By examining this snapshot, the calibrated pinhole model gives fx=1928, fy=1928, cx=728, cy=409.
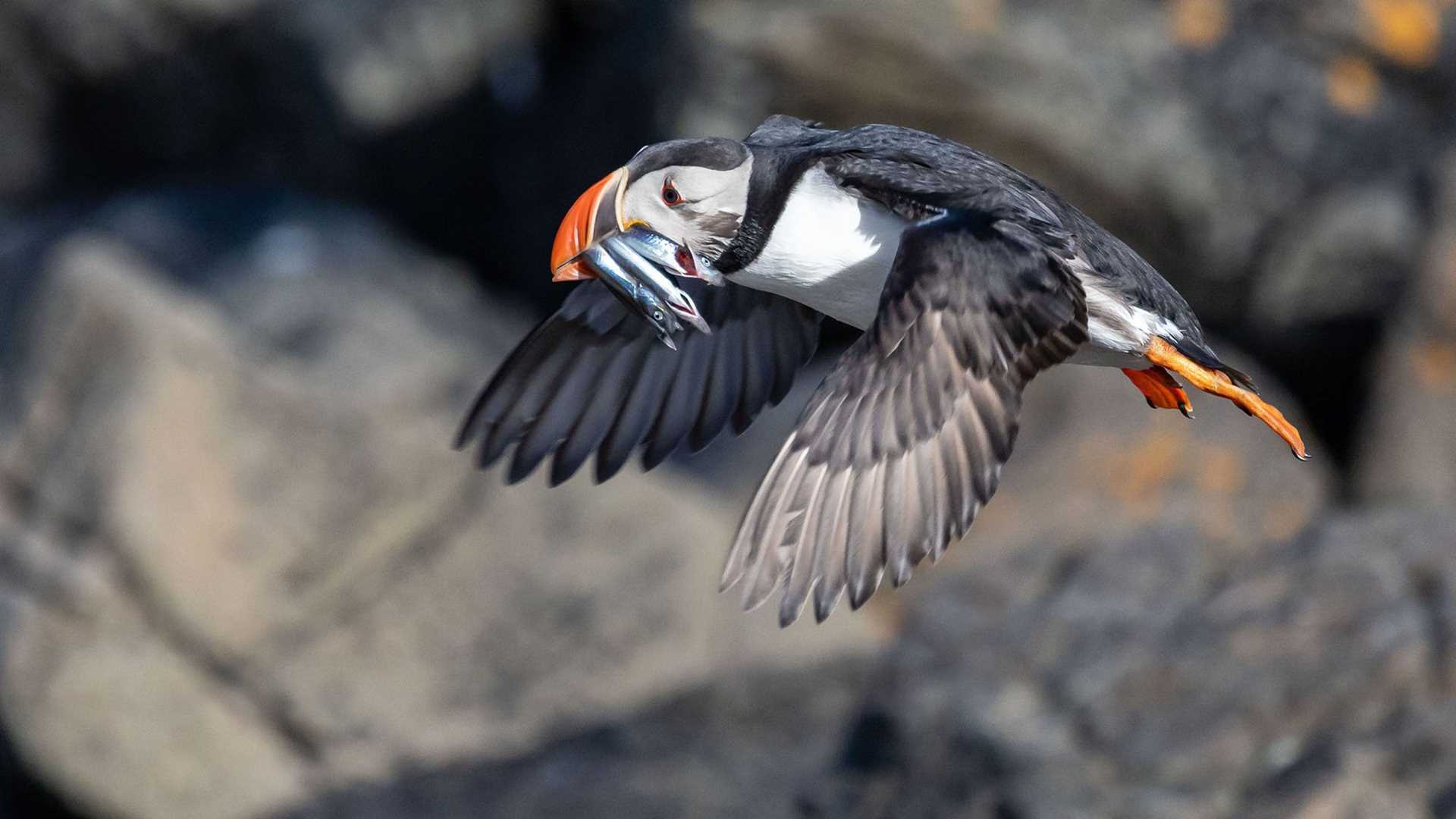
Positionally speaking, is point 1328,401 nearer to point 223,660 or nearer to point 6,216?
point 223,660

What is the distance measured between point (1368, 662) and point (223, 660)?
150 inches

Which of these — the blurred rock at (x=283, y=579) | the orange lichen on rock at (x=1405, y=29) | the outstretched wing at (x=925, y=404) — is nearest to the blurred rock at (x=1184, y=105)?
the orange lichen on rock at (x=1405, y=29)

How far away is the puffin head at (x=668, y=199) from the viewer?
3.95 meters

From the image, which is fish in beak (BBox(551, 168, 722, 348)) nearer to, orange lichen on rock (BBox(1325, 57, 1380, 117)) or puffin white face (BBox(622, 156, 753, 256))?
puffin white face (BBox(622, 156, 753, 256))

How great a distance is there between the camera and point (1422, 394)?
7879 mm

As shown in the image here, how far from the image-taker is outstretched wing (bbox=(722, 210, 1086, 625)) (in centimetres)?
357

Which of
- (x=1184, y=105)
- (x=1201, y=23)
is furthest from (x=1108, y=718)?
(x=1201, y=23)

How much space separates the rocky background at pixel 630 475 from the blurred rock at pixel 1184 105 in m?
0.02

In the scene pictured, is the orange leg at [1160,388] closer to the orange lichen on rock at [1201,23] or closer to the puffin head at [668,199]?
the puffin head at [668,199]

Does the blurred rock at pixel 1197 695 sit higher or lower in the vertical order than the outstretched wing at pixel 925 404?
lower

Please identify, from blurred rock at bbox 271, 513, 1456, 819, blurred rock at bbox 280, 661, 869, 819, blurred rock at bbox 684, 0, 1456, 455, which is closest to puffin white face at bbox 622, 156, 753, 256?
blurred rock at bbox 271, 513, 1456, 819

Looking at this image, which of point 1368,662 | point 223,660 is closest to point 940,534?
point 1368,662

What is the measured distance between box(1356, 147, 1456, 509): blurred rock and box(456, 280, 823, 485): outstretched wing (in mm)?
3936

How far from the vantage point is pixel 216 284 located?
7980 mm
